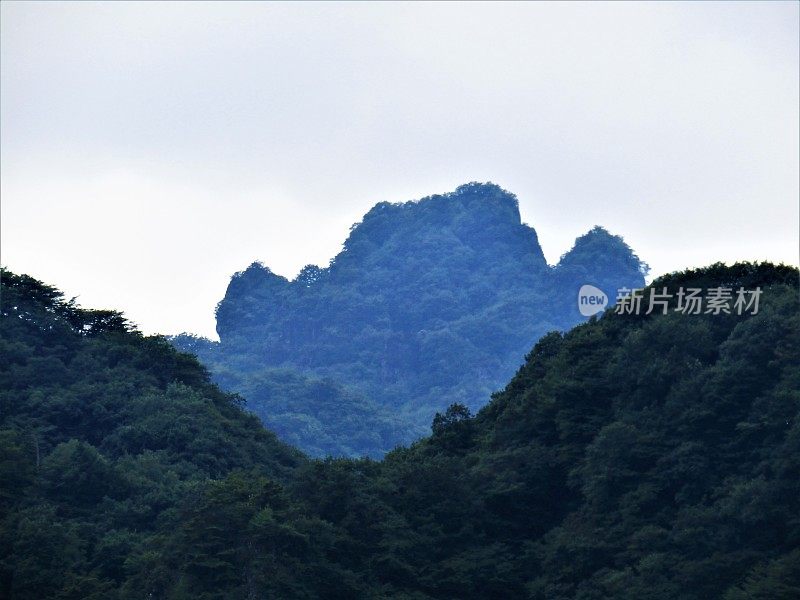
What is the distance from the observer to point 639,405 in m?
27.6

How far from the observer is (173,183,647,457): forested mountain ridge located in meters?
78.6

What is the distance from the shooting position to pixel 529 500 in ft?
91.8

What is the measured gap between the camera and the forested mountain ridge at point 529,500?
2356 centimetres

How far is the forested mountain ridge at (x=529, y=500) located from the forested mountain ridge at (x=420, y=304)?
145 feet

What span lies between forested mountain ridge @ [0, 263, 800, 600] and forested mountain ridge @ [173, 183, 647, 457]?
44.1 m

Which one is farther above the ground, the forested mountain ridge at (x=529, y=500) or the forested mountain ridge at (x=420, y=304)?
the forested mountain ridge at (x=420, y=304)

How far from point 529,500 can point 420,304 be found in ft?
182

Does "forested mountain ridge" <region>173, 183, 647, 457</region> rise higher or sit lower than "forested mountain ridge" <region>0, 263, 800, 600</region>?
higher

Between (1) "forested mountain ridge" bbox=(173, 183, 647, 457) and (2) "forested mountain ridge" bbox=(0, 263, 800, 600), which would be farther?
(1) "forested mountain ridge" bbox=(173, 183, 647, 457)

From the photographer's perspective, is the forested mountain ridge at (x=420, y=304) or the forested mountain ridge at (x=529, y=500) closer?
the forested mountain ridge at (x=529, y=500)

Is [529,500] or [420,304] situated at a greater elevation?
[420,304]

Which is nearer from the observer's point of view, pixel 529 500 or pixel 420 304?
pixel 529 500

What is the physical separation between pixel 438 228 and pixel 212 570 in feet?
216

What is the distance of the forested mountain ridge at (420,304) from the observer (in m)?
78.6
